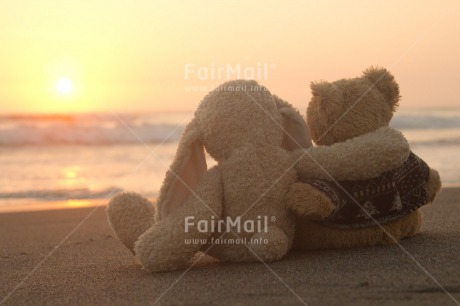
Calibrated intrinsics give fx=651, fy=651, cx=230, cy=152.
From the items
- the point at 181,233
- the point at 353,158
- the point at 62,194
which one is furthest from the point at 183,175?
the point at 62,194

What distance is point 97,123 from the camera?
62.4ft

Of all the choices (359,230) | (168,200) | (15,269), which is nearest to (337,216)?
(359,230)

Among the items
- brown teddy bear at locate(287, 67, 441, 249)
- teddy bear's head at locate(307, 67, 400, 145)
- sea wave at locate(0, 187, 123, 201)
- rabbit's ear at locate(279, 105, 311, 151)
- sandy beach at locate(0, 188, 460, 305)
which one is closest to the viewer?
sandy beach at locate(0, 188, 460, 305)

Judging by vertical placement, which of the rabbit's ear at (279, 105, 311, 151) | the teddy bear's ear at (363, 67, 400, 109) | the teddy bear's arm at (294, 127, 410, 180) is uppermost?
the teddy bear's ear at (363, 67, 400, 109)

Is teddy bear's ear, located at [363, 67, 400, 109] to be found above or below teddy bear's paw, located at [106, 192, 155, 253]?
above

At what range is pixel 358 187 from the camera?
125 inches

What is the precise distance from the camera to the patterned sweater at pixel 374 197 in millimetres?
3131

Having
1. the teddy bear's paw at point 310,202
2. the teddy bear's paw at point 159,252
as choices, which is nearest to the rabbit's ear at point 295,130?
the teddy bear's paw at point 310,202

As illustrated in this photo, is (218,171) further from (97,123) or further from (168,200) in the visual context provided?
(97,123)

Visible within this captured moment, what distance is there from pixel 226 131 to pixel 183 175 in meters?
0.30

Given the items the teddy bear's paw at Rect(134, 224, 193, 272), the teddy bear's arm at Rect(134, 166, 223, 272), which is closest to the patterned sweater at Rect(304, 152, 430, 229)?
the teddy bear's arm at Rect(134, 166, 223, 272)

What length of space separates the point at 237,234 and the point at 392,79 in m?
1.24

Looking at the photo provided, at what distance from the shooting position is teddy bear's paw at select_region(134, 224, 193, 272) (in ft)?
9.98

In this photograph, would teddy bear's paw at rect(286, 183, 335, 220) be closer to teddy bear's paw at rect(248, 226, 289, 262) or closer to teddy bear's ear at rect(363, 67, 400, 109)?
teddy bear's paw at rect(248, 226, 289, 262)
